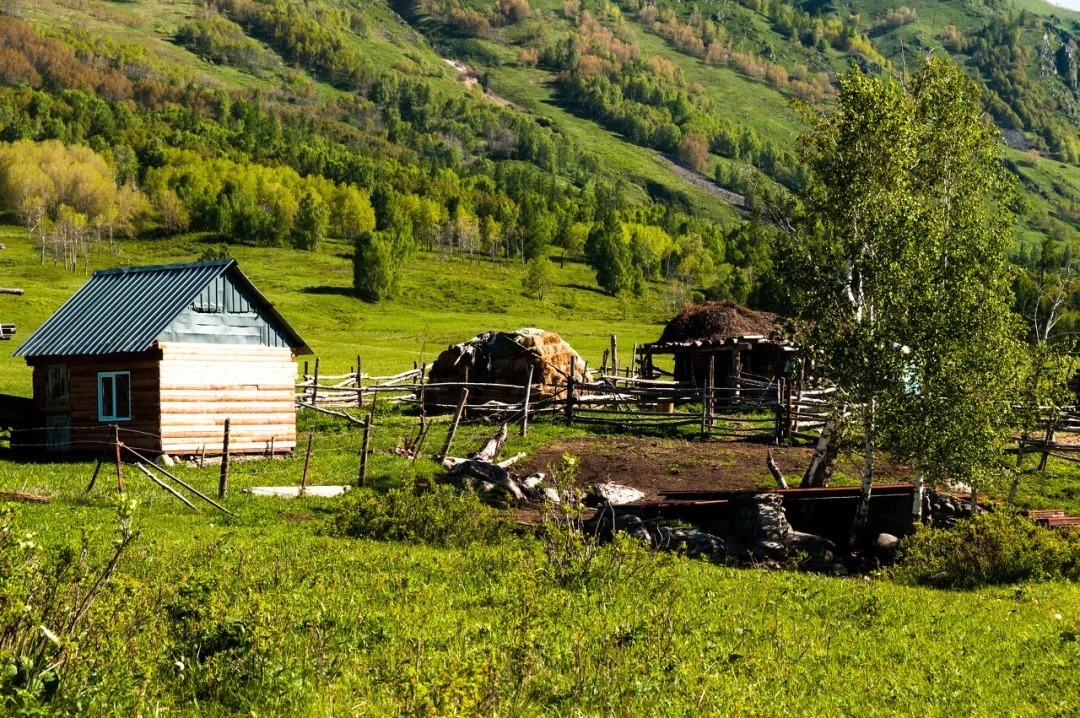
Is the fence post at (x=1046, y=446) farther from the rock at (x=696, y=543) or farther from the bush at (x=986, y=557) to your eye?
the rock at (x=696, y=543)

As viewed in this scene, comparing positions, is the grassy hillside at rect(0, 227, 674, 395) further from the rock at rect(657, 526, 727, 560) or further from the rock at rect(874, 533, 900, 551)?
the rock at rect(874, 533, 900, 551)

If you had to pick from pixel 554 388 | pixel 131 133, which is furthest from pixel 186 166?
pixel 554 388

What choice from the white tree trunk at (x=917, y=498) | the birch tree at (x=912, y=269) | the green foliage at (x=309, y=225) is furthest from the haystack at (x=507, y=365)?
the green foliage at (x=309, y=225)

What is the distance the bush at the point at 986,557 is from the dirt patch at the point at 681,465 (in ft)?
22.6

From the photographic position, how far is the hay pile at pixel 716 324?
46706 millimetres

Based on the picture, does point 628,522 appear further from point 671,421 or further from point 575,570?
point 671,421

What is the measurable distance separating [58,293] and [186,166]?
340 feet

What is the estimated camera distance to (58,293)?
81.4 m

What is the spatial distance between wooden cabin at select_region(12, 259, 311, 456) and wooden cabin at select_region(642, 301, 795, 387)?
1830 centimetres

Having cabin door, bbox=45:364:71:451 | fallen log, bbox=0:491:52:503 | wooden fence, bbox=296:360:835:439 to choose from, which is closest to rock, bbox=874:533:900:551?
wooden fence, bbox=296:360:835:439

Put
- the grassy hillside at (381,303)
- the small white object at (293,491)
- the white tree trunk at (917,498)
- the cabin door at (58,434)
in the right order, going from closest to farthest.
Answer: the white tree trunk at (917,498), the small white object at (293,491), the cabin door at (58,434), the grassy hillside at (381,303)

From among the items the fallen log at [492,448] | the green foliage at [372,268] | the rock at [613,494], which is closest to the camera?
the rock at [613,494]

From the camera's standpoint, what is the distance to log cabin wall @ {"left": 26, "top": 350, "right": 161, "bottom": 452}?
29.1m

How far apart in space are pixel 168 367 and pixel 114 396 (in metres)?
2.33
